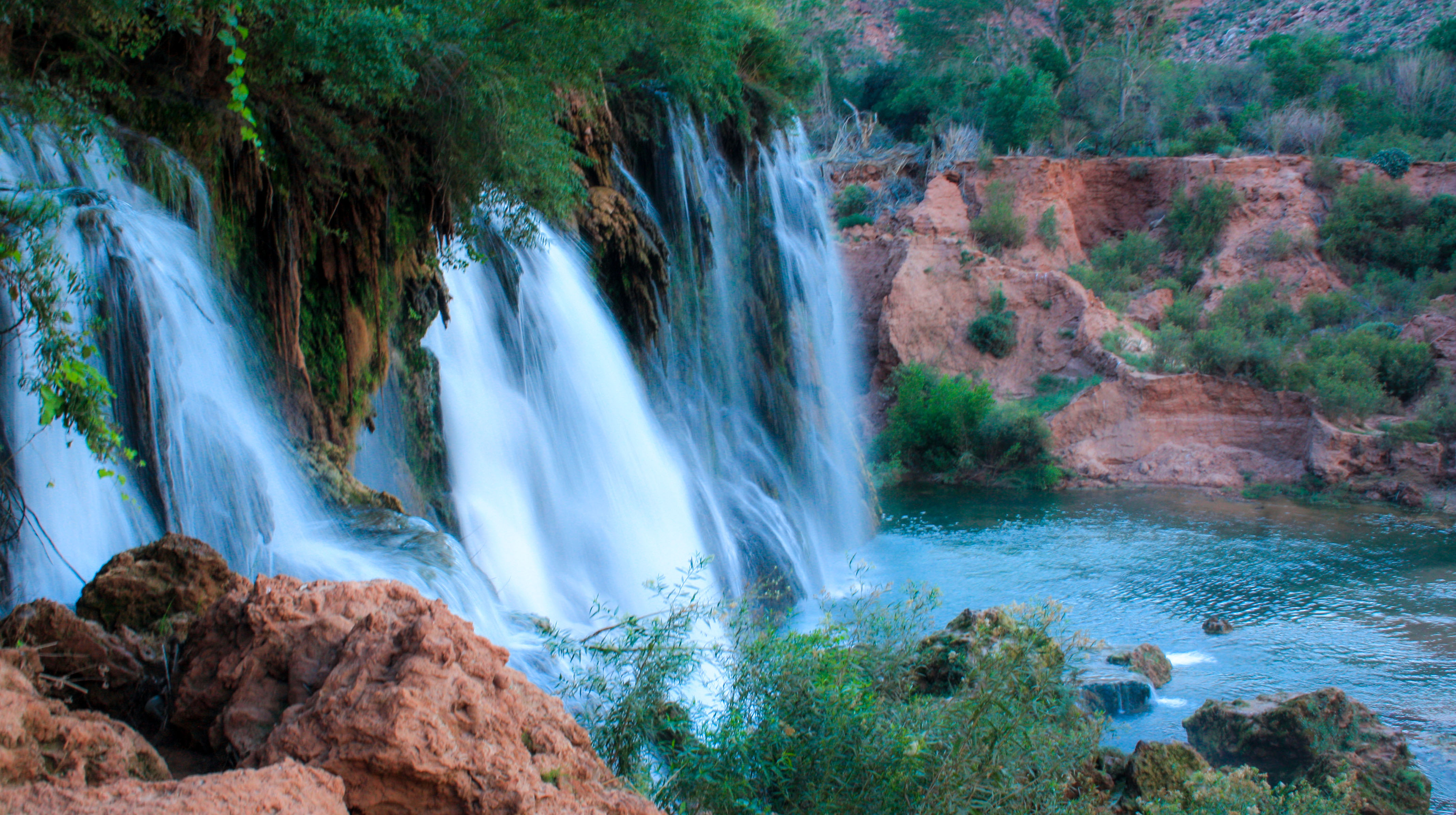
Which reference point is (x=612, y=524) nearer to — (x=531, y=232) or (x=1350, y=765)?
(x=531, y=232)

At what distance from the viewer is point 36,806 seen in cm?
210

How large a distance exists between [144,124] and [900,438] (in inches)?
836

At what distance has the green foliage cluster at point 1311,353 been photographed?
74.6ft

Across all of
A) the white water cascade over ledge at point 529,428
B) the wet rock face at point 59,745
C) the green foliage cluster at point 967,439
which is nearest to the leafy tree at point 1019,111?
the green foliage cluster at point 967,439

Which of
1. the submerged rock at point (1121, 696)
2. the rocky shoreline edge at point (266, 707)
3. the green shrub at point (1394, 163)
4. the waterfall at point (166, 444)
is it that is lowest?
the submerged rock at point (1121, 696)

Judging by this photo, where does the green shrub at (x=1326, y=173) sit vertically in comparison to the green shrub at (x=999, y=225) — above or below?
below

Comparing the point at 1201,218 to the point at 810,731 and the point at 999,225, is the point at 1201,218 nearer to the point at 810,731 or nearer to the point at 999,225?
the point at 999,225

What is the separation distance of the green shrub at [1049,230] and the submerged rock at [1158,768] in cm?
2738

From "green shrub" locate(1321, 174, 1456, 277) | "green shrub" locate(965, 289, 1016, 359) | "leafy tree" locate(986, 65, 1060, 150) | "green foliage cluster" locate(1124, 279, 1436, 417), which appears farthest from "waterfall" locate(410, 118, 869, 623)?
"green shrub" locate(1321, 174, 1456, 277)

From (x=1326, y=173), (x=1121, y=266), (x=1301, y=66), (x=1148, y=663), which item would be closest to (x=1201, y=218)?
(x=1121, y=266)

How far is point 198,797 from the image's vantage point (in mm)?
2209

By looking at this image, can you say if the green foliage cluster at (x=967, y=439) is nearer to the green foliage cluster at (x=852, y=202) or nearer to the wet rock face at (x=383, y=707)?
the green foliage cluster at (x=852, y=202)

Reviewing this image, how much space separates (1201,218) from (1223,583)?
68.8 feet

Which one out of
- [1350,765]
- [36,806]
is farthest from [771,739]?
[1350,765]
